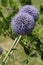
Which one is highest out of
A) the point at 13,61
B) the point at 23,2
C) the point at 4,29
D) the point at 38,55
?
the point at 23,2

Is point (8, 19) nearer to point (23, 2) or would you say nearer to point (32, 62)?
point (23, 2)

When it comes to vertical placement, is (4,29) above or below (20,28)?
below

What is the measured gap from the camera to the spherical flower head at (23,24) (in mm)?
1171

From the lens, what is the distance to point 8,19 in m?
1.80

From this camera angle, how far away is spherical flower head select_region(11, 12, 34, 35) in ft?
3.84

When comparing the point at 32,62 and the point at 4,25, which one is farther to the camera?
the point at 32,62

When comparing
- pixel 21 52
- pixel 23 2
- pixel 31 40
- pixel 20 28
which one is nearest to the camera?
pixel 20 28

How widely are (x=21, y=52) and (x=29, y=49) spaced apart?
54cm

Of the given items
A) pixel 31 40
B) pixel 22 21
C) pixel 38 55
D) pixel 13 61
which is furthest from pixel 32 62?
pixel 22 21

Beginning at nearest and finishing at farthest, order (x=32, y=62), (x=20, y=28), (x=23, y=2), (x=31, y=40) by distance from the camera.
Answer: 1. (x=20, y=28)
2. (x=31, y=40)
3. (x=23, y=2)
4. (x=32, y=62)

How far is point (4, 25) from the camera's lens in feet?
6.01

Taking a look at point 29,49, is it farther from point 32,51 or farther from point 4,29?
point 4,29

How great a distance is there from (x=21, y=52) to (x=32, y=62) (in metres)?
0.19

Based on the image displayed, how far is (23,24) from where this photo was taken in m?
1.17
